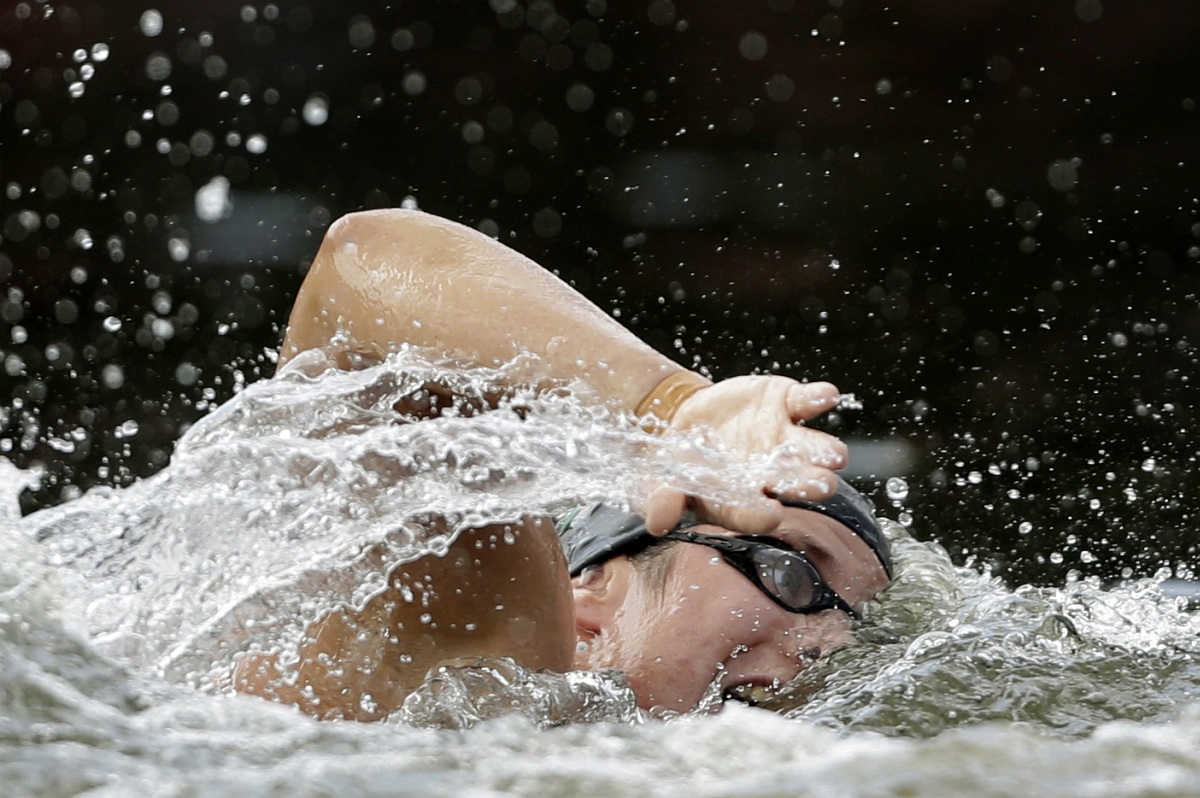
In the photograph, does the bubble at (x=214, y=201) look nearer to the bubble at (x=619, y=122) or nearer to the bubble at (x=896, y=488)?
the bubble at (x=619, y=122)

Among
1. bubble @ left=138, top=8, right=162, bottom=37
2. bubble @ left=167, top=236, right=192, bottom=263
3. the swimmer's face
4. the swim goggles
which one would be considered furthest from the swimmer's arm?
bubble @ left=167, top=236, right=192, bottom=263

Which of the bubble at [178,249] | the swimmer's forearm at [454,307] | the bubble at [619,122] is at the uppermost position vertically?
the bubble at [619,122]

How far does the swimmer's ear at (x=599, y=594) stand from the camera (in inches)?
72.6

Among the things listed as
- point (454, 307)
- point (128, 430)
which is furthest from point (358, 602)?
point (128, 430)

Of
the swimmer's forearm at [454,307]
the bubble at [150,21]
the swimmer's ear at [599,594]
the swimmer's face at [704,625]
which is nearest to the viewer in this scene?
the swimmer's forearm at [454,307]

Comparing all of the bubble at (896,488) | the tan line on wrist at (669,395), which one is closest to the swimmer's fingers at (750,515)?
the tan line on wrist at (669,395)

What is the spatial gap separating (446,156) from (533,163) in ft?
0.98

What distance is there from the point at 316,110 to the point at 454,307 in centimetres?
365

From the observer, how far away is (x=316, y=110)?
4840 millimetres

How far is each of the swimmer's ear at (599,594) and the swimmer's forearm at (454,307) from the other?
0.52 meters

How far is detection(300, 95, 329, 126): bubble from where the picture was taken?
189 inches

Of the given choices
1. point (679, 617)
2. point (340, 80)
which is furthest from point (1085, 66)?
point (679, 617)

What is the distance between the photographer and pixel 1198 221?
471cm

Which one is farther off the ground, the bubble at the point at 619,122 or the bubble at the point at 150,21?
the bubble at the point at 150,21
